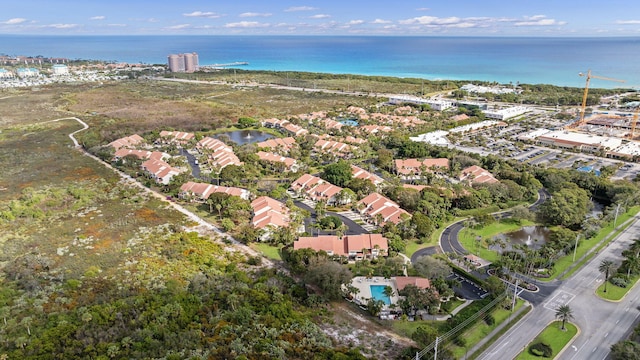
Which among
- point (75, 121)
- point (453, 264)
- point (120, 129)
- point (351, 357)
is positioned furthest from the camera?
point (75, 121)

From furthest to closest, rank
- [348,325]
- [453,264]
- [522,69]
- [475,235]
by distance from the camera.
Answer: [522,69]
[475,235]
[453,264]
[348,325]

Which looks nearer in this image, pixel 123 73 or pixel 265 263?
pixel 265 263

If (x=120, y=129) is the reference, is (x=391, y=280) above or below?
below

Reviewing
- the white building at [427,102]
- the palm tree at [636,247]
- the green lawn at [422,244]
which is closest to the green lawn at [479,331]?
the green lawn at [422,244]

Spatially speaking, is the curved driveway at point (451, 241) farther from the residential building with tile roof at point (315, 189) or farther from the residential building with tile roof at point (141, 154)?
the residential building with tile roof at point (141, 154)

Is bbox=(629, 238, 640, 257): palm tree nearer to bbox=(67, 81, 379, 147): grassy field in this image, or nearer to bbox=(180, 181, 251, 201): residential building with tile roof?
bbox=(180, 181, 251, 201): residential building with tile roof

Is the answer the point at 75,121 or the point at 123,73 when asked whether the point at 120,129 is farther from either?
the point at 123,73

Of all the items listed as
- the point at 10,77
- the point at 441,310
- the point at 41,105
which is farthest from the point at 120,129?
the point at 10,77

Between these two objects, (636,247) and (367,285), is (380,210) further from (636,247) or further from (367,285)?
(636,247)
